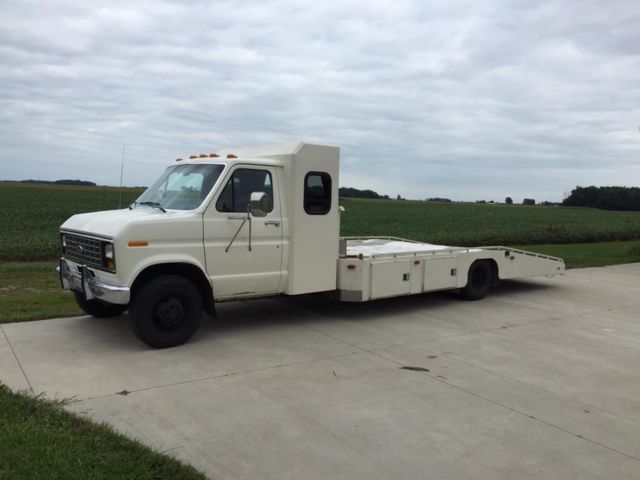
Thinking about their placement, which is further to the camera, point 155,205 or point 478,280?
point 478,280

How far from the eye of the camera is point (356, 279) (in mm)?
8047

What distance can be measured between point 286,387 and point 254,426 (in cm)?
92

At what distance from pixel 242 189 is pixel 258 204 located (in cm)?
40

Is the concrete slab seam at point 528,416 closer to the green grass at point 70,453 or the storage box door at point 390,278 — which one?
the storage box door at point 390,278

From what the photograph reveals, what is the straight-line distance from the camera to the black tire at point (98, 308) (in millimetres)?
7707

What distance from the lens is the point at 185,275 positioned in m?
6.80

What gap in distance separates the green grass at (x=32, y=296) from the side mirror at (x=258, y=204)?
10.5 feet

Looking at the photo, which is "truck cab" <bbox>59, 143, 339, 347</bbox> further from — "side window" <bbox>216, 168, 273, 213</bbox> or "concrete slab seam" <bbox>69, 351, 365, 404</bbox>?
"concrete slab seam" <bbox>69, 351, 365, 404</bbox>

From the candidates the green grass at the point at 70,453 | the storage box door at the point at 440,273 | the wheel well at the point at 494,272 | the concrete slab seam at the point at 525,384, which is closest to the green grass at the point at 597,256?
the wheel well at the point at 494,272

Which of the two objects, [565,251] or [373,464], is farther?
[565,251]

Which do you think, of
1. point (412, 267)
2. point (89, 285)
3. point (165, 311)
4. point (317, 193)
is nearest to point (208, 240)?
point (165, 311)

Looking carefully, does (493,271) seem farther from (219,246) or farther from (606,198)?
(606,198)

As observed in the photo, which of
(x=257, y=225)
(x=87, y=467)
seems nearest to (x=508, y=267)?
(x=257, y=225)

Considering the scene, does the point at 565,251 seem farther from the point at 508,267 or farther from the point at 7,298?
the point at 7,298
